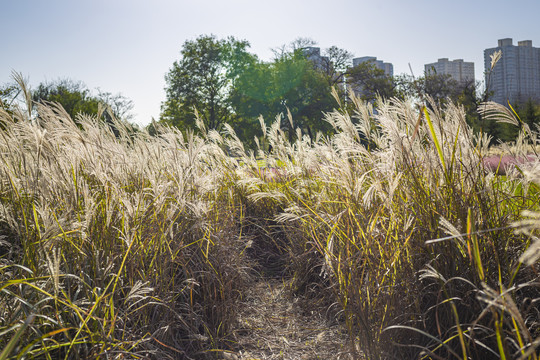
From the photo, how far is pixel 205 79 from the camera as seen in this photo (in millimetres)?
33125

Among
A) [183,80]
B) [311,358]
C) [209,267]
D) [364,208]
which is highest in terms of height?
[183,80]

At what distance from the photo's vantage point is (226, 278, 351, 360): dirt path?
2.32 meters

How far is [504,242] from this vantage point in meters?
1.77

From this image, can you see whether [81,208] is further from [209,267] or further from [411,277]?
[411,277]

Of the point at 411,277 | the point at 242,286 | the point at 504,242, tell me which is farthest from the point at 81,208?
the point at 504,242

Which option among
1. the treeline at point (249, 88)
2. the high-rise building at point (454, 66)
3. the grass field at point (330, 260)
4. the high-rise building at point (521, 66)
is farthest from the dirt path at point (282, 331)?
the high-rise building at point (521, 66)

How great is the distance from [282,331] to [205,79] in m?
32.4

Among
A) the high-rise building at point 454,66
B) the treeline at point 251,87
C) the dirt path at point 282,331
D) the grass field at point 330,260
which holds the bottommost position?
the dirt path at point 282,331

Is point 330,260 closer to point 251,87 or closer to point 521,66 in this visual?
point 251,87

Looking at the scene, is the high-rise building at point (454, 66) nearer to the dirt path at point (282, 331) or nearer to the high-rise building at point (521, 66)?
the high-rise building at point (521, 66)

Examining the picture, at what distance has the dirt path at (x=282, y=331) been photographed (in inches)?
91.3

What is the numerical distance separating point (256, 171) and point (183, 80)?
30212mm

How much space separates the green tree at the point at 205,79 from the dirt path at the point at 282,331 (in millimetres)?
30211

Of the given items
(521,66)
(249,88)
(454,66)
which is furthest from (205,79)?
(521,66)
